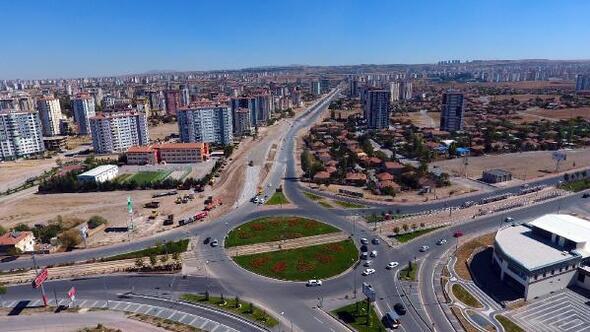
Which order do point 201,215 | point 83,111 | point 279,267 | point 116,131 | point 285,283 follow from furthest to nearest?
point 83,111 < point 116,131 < point 201,215 < point 279,267 < point 285,283

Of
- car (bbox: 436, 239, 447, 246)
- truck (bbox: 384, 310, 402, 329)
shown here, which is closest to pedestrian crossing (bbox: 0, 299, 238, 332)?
truck (bbox: 384, 310, 402, 329)

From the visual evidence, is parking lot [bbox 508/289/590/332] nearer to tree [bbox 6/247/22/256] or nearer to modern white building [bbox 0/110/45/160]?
tree [bbox 6/247/22/256]

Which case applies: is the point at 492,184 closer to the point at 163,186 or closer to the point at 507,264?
the point at 507,264

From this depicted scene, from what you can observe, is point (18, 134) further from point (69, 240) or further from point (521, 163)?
point (521, 163)

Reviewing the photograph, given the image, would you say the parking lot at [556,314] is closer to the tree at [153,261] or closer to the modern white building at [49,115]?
the tree at [153,261]

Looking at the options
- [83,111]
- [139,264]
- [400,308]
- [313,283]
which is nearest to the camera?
[400,308]

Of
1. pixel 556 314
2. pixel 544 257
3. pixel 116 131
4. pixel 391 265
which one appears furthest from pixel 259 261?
pixel 116 131

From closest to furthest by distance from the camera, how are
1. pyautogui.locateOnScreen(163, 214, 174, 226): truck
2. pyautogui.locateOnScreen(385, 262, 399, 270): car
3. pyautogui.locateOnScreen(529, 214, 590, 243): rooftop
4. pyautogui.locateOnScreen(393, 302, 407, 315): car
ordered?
1. pyautogui.locateOnScreen(393, 302, 407, 315): car
2. pyautogui.locateOnScreen(529, 214, 590, 243): rooftop
3. pyautogui.locateOnScreen(385, 262, 399, 270): car
4. pyautogui.locateOnScreen(163, 214, 174, 226): truck
